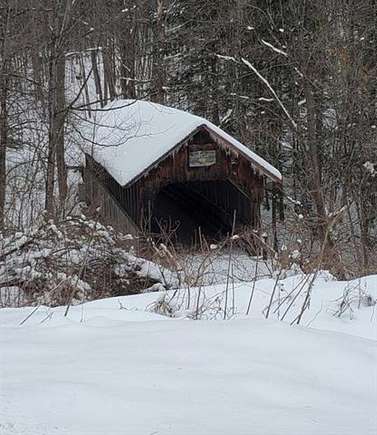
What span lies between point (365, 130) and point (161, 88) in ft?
26.8

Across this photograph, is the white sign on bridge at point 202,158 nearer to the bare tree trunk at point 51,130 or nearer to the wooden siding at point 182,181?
the wooden siding at point 182,181

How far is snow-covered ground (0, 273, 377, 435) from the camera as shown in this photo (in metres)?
2.05

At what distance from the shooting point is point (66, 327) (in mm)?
3303

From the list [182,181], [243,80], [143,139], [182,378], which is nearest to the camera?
[182,378]

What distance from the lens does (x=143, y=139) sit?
15.9 metres

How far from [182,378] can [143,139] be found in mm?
13678

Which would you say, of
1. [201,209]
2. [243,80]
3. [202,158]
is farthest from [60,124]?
[243,80]

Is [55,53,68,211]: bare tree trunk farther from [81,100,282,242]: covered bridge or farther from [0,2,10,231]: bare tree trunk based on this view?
[0,2,10,231]: bare tree trunk

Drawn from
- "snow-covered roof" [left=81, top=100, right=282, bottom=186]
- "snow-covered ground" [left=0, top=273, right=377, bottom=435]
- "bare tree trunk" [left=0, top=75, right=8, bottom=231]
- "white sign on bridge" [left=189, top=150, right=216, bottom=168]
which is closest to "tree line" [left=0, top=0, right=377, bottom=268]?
"bare tree trunk" [left=0, top=75, right=8, bottom=231]

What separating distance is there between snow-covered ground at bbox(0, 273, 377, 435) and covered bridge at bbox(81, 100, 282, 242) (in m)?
10.1

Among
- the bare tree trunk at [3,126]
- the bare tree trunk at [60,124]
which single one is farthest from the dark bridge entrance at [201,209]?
the bare tree trunk at [3,126]

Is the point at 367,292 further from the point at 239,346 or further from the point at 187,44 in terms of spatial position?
the point at 187,44

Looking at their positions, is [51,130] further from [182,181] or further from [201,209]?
[201,209]

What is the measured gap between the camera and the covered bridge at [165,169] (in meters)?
14.7
